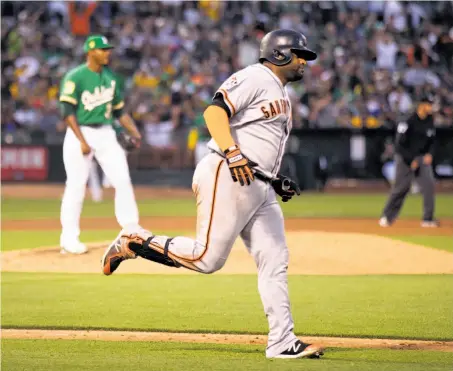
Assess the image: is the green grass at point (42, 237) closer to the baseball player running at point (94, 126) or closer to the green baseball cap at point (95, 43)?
the baseball player running at point (94, 126)

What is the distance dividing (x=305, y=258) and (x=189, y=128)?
57.2ft

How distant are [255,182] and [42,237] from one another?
942 cm

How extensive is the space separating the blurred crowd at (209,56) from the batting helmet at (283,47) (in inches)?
868

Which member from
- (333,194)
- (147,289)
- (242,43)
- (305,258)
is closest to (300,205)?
(333,194)

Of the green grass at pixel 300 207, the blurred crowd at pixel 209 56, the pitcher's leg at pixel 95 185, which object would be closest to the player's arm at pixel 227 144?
the green grass at pixel 300 207

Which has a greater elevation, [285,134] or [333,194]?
[285,134]

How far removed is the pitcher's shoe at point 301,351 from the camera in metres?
6.16

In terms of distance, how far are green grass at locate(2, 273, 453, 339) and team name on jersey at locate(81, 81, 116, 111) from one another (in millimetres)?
2033

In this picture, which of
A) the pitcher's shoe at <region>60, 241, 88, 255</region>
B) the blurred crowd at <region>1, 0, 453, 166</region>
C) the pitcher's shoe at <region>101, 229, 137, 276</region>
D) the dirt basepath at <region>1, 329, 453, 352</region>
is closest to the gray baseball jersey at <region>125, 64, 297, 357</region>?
the pitcher's shoe at <region>101, 229, 137, 276</region>

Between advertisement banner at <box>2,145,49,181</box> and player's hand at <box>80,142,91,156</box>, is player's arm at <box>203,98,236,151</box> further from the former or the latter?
advertisement banner at <box>2,145,49,181</box>

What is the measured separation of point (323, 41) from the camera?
3167cm

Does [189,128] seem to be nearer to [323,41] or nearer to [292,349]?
[323,41]

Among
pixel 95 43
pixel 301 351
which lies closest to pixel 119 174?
pixel 95 43

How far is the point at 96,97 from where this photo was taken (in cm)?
1177
